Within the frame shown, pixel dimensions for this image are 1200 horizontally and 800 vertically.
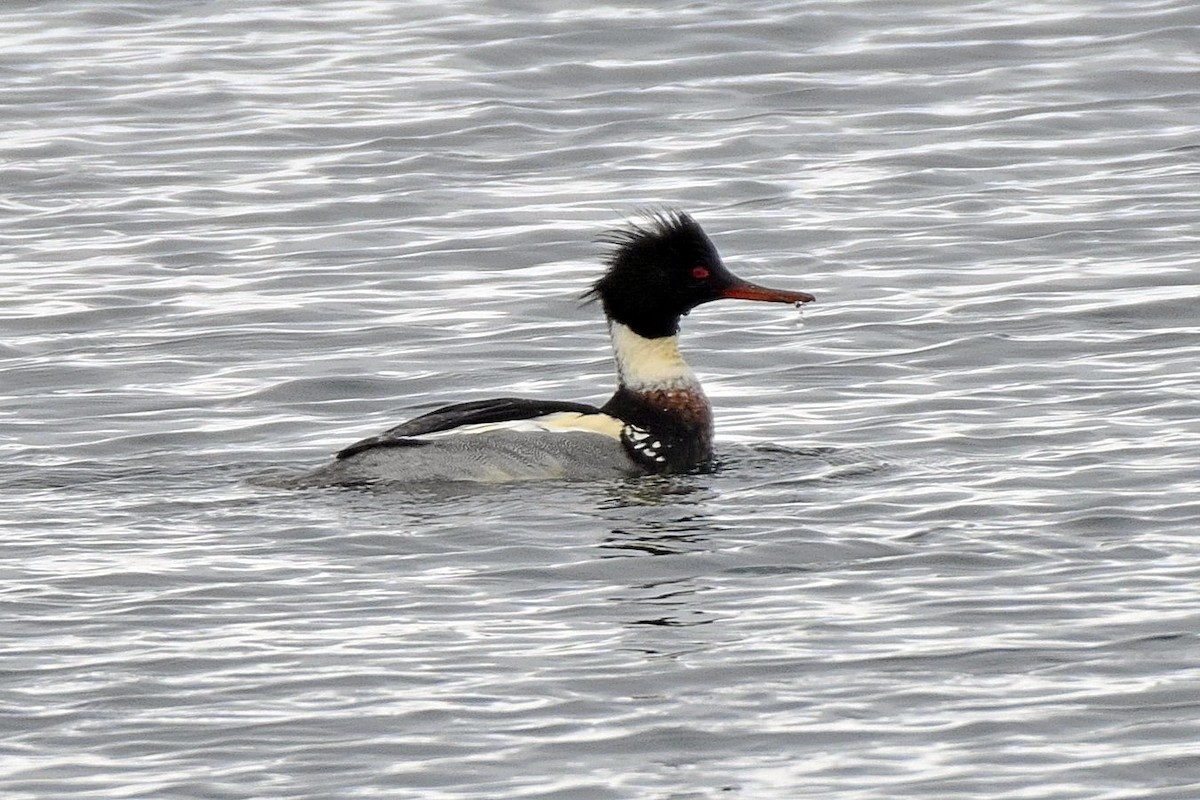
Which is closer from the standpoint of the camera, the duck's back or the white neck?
the duck's back

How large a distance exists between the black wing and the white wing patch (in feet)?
0.06

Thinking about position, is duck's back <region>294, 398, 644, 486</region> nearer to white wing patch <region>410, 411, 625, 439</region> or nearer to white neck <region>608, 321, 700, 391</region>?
white wing patch <region>410, 411, 625, 439</region>

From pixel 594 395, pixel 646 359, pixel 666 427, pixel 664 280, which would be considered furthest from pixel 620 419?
pixel 594 395

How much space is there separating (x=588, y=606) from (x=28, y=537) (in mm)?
2726

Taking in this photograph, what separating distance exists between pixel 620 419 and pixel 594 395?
1643mm

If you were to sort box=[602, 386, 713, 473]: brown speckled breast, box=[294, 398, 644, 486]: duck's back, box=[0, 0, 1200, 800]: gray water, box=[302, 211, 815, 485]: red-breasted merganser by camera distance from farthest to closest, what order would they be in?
box=[602, 386, 713, 473]: brown speckled breast
box=[302, 211, 815, 485]: red-breasted merganser
box=[294, 398, 644, 486]: duck's back
box=[0, 0, 1200, 800]: gray water

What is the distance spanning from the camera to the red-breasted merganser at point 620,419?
1258 cm

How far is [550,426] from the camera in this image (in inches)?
501

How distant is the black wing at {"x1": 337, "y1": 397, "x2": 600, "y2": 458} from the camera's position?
41.1 ft

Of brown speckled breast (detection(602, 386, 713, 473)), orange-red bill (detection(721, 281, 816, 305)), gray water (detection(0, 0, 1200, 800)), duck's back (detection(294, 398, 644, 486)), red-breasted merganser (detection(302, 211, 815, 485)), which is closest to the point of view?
gray water (detection(0, 0, 1200, 800))

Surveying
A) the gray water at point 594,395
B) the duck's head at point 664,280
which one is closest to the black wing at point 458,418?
the gray water at point 594,395

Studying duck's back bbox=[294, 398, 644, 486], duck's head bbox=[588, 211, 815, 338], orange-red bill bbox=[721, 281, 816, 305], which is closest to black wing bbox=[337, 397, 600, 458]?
duck's back bbox=[294, 398, 644, 486]

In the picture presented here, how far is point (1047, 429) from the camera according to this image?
13.1m

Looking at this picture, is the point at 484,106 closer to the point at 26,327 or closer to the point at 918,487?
the point at 26,327
